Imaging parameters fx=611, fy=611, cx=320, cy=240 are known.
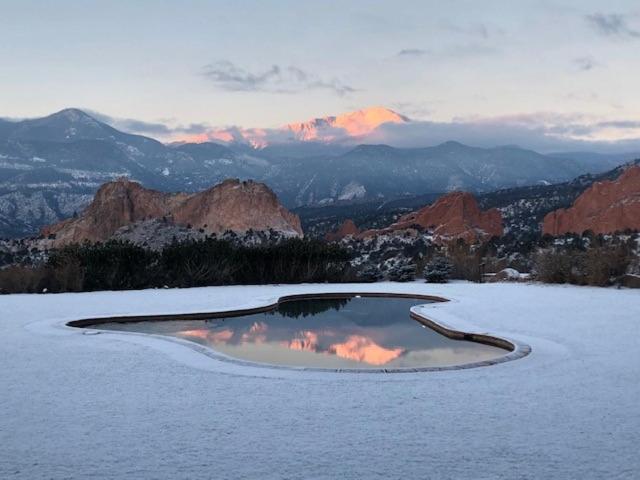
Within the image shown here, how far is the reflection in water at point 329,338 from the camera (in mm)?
7257

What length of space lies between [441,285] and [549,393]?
10.9 meters

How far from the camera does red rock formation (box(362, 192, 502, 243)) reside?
51.3m

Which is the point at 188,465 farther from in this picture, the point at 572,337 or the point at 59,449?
the point at 572,337

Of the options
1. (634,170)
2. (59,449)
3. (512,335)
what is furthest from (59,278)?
(634,170)

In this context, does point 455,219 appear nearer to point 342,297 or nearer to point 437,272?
point 437,272

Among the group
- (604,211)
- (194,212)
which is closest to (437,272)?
(604,211)

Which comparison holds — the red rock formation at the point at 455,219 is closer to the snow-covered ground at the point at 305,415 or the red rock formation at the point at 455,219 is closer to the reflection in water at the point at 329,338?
the reflection in water at the point at 329,338

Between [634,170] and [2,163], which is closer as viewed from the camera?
[634,170]

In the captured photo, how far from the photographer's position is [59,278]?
13938 mm

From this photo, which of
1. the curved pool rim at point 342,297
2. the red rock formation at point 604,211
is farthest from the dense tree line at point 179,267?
the red rock formation at point 604,211

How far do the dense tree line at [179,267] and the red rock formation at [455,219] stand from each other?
33897 millimetres

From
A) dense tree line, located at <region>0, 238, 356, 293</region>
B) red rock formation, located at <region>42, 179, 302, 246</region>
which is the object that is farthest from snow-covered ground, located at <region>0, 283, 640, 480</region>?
red rock formation, located at <region>42, 179, 302, 246</region>

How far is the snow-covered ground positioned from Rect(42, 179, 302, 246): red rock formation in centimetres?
4454

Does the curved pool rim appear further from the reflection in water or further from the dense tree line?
the dense tree line
